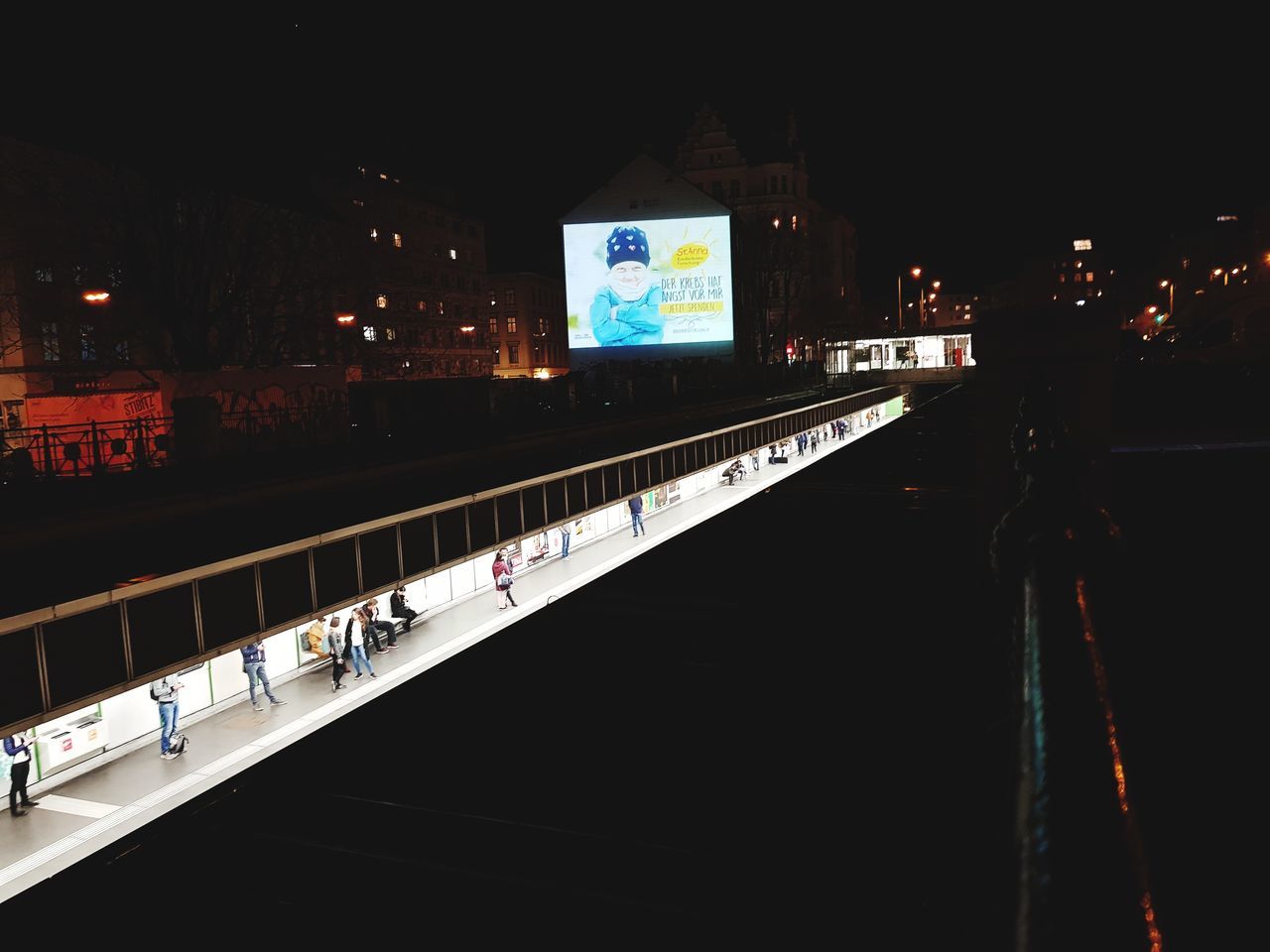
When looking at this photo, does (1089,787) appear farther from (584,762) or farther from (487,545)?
(487,545)

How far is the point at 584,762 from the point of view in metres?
4.73

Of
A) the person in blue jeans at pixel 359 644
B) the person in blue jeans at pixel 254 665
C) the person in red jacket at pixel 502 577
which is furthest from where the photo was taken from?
the person in red jacket at pixel 502 577

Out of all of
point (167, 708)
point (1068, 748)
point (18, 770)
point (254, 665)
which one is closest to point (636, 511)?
point (254, 665)

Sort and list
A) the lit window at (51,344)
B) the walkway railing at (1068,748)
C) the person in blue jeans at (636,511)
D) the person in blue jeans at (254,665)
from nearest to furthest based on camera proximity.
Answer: the walkway railing at (1068,748)
the person in blue jeans at (254,665)
the lit window at (51,344)
the person in blue jeans at (636,511)

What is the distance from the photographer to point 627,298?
188 ft

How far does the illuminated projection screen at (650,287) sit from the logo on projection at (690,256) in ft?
0.19

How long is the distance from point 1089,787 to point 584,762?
418cm

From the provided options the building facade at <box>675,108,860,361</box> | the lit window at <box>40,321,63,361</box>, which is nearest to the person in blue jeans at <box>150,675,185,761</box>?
the lit window at <box>40,321,63,361</box>

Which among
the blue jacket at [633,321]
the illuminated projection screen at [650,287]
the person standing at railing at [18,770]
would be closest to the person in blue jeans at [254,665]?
the person standing at railing at [18,770]

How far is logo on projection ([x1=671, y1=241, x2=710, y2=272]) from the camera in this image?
56.7 meters

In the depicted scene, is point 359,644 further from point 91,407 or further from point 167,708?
point 91,407

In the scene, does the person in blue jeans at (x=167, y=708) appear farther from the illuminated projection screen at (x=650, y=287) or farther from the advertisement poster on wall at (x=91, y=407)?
the illuminated projection screen at (x=650, y=287)

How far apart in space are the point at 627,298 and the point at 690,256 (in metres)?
4.48

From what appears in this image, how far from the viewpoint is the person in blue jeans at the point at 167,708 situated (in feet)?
54.3
